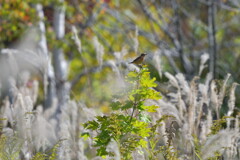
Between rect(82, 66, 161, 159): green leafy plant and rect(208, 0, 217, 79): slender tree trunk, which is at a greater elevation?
rect(208, 0, 217, 79): slender tree trunk

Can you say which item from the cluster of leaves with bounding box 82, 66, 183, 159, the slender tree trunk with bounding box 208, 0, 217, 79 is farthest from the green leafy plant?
the slender tree trunk with bounding box 208, 0, 217, 79

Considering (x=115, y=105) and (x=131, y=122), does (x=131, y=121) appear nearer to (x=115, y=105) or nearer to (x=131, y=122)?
(x=131, y=122)

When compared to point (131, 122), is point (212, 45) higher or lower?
higher

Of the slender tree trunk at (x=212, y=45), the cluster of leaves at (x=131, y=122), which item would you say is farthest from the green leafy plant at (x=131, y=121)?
the slender tree trunk at (x=212, y=45)

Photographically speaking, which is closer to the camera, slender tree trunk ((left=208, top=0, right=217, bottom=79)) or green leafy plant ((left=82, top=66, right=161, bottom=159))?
green leafy plant ((left=82, top=66, right=161, bottom=159))

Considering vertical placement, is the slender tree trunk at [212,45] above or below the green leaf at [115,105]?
above

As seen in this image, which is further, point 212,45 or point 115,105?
point 212,45

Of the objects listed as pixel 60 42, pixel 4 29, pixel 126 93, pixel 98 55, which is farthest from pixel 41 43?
pixel 126 93

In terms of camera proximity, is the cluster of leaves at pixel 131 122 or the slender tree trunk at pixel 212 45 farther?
the slender tree trunk at pixel 212 45

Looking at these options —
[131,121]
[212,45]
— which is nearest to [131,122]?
[131,121]

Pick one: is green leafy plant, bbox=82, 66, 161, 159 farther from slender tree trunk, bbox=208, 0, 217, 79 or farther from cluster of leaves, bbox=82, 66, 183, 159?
slender tree trunk, bbox=208, 0, 217, 79

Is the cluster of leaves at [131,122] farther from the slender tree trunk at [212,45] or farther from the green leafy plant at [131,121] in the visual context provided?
the slender tree trunk at [212,45]

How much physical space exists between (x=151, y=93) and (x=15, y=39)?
708cm

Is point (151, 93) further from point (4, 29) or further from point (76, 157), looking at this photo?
point (4, 29)
